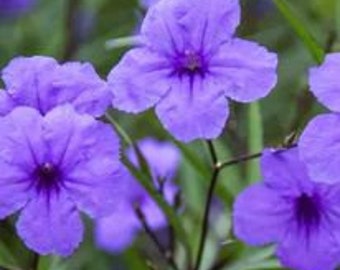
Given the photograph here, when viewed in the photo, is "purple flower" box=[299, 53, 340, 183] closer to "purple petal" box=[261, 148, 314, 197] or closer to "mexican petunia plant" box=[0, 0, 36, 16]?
"purple petal" box=[261, 148, 314, 197]

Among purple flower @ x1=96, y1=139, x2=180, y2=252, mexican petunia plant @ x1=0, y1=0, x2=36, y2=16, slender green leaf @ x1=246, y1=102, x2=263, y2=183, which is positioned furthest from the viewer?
mexican petunia plant @ x1=0, y1=0, x2=36, y2=16

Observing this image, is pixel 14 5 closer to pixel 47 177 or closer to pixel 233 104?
pixel 233 104

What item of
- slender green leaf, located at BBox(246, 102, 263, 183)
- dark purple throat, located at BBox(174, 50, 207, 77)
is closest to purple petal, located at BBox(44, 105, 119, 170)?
dark purple throat, located at BBox(174, 50, 207, 77)

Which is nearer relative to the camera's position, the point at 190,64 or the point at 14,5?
the point at 190,64

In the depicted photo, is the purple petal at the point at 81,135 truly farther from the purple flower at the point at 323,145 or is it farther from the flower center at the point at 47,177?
the purple flower at the point at 323,145

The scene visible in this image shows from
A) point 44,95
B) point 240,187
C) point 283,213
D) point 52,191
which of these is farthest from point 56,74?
point 240,187

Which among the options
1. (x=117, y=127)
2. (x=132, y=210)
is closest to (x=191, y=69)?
(x=117, y=127)
